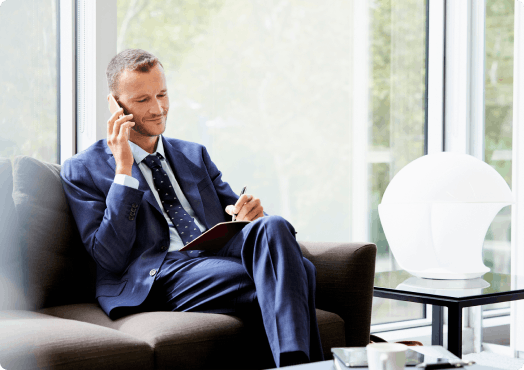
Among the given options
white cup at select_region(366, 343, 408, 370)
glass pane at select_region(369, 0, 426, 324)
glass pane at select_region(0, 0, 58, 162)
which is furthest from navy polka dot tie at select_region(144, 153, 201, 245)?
glass pane at select_region(369, 0, 426, 324)

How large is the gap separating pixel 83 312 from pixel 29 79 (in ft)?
3.41

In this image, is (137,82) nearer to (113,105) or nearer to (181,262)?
(113,105)

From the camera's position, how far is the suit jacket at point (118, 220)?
1635 millimetres

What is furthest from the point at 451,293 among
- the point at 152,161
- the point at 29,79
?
the point at 29,79

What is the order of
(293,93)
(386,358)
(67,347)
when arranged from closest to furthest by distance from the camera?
(386,358), (67,347), (293,93)

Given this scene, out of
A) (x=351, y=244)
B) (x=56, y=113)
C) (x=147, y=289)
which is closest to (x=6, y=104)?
(x=56, y=113)

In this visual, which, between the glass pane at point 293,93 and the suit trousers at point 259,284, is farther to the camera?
the glass pane at point 293,93

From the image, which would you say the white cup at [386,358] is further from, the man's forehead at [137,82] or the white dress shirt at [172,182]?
the man's forehead at [137,82]

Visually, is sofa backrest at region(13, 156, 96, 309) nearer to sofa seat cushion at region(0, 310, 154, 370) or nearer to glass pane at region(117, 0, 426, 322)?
sofa seat cushion at region(0, 310, 154, 370)

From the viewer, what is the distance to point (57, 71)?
2246 millimetres

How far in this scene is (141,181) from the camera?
183 cm

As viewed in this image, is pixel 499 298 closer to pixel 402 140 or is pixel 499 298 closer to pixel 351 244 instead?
pixel 351 244

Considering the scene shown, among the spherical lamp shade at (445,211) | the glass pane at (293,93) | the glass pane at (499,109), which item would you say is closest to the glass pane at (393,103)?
the glass pane at (293,93)

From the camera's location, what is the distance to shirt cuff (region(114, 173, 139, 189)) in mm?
1695
